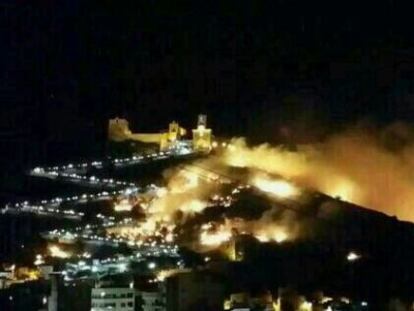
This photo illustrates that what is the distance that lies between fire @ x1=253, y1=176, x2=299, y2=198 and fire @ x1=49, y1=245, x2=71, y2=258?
181 inches

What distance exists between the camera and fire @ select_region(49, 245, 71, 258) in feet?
50.4

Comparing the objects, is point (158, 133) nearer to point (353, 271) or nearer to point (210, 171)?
point (210, 171)

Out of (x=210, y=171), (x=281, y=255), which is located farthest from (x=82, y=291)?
(x=210, y=171)

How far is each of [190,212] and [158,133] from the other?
15.5 feet

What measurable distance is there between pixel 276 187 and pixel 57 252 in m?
5.26

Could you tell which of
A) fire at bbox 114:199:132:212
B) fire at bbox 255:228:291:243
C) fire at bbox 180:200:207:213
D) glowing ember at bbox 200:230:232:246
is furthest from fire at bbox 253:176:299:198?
glowing ember at bbox 200:230:232:246

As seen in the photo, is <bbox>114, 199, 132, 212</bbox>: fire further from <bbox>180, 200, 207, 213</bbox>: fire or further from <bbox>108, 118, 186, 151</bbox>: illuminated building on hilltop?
<bbox>108, 118, 186, 151</bbox>: illuminated building on hilltop

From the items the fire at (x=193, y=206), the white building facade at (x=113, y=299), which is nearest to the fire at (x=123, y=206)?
the fire at (x=193, y=206)

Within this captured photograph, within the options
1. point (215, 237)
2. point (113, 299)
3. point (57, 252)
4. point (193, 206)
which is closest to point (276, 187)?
point (193, 206)

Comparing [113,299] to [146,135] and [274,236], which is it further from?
[146,135]

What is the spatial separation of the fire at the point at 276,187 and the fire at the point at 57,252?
460 cm

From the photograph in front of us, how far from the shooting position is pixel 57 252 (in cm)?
1572

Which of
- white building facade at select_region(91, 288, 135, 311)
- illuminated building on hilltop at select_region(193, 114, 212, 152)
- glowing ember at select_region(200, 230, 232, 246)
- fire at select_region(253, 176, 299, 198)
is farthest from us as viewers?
illuminated building on hilltop at select_region(193, 114, 212, 152)

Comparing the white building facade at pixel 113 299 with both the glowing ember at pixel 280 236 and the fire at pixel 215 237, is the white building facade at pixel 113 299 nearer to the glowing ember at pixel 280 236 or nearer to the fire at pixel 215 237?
the fire at pixel 215 237
